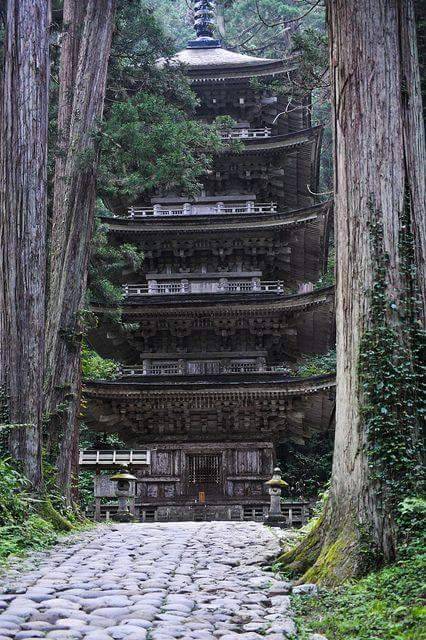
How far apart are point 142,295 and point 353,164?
15669 mm

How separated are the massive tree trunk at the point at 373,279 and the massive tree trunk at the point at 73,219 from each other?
6.60 metres

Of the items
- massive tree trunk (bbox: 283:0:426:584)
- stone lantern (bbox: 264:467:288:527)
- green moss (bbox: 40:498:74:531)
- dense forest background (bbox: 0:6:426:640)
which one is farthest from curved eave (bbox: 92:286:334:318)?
massive tree trunk (bbox: 283:0:426:584)

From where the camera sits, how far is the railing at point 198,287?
22.0 m

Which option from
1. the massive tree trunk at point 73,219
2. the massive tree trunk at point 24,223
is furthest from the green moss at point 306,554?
the massive tree trunk at point 73,219

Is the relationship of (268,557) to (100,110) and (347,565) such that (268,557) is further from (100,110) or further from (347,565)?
(100,110)

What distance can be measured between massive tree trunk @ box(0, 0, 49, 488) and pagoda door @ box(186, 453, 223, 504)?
10875mm

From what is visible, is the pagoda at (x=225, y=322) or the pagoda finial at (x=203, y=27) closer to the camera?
the pagoda at (x=225, y=322)

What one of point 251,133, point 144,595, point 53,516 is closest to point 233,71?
point 251,133

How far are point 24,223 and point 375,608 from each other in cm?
726

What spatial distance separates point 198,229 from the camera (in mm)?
21734

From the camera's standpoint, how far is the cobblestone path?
4.38 meters

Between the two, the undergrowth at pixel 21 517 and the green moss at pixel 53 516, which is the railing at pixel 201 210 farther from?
the undergrowth at pixel 21 517

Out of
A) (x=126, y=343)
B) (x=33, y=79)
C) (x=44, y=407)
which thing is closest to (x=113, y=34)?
(x=33, y=79)

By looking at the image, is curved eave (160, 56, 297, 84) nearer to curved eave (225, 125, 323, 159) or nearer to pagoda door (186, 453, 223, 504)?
curved eave (225, 125, 323, 159)
